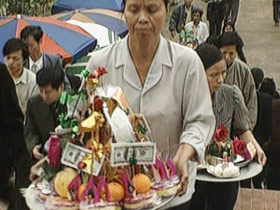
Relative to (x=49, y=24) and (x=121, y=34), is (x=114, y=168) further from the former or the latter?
(x=121, y=34)

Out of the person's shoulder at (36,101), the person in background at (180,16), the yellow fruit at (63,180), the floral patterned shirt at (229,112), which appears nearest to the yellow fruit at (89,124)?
the yellow fruit at (63,180)

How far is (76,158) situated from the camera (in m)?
2.30

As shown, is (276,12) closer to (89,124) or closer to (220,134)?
(220,134)

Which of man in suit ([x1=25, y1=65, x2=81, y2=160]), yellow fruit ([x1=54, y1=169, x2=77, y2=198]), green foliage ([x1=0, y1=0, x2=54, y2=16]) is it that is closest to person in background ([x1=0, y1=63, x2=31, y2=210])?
man in suit ([x1=25, y1=65, x2=81, y2=160])

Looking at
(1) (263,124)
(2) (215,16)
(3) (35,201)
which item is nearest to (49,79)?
(1) (263,124)

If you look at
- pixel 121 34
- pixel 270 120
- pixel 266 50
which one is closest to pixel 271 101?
pixel 270 120

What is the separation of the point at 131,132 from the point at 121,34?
7124mm

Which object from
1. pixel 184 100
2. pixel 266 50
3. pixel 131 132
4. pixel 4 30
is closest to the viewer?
pixel 131 132

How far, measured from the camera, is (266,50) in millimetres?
12547

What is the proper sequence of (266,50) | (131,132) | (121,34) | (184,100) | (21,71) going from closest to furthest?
(131,132) → (184,100) → (21,71) → (121,34) → (266,50)

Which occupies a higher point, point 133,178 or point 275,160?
point 133,178

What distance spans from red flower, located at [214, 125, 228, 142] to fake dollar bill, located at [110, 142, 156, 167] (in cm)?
179

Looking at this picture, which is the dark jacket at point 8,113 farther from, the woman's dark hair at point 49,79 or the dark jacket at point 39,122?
the woman's dark hair at point 49,79

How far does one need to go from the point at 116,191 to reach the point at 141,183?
0.30ft
